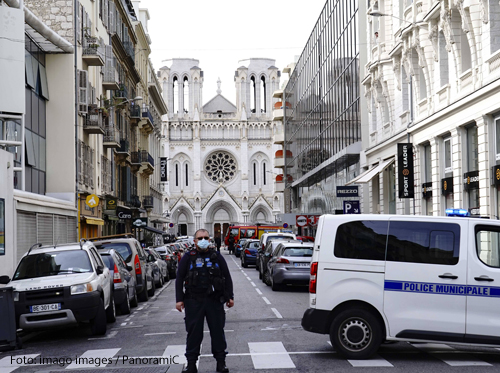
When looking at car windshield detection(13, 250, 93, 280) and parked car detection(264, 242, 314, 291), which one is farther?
parked car detection(264, 242, 314, 291)

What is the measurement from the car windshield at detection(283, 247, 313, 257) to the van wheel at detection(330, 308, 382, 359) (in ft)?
41.4

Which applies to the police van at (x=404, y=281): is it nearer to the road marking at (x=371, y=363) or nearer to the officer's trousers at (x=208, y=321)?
the road marking at (x=371, y=363)

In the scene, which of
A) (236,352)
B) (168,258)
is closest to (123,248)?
(236,352)

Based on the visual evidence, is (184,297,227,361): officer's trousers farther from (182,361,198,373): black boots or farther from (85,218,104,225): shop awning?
(85,218,104,225): shop awning

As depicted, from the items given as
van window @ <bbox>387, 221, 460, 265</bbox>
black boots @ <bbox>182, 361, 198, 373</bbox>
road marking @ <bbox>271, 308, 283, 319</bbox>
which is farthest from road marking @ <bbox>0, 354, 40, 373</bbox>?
road marking @ <bbox>271, 308, 283, 319</bbox>

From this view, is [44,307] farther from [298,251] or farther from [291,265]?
[298,251]

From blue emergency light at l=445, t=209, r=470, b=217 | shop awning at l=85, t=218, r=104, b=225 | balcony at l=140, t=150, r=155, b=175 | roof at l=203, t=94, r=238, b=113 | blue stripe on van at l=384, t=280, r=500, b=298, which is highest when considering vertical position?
roof at l=203, t=94, r=238, b=113

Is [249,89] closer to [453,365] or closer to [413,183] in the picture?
[413,183]

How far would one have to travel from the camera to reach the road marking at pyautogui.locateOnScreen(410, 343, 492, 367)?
947cm

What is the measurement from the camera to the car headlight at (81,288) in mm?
12898

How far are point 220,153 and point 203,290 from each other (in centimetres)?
8922

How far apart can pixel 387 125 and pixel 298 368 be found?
25.0 meters

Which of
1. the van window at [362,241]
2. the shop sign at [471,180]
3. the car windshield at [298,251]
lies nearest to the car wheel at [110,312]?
the van window at [362,241]

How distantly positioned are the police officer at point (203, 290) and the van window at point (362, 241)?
66.3 inches
